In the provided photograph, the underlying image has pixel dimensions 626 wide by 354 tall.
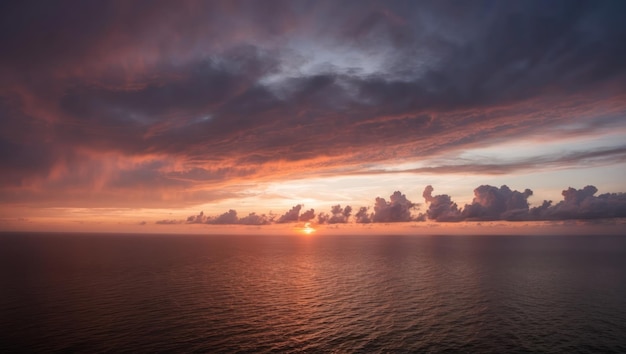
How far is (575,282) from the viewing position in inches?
3841

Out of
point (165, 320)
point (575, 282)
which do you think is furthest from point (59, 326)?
point (575, 282)

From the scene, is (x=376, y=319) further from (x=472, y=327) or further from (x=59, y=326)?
(x=59, y=326)

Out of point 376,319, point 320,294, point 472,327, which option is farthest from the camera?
point 320,294

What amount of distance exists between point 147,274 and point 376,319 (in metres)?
81.2

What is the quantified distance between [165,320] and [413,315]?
43.9m

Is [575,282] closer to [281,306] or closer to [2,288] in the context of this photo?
[281,306]

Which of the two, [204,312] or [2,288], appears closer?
[204,312]

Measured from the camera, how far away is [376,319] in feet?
201

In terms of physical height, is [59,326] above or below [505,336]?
above

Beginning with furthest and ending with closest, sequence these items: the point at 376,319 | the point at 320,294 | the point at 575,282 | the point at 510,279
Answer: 1. the point at 510,279
2. the point at 575,282
3. the point at 320,294
4. the point at 376,319

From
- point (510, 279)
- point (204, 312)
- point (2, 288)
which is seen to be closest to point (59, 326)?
point (204, 312)

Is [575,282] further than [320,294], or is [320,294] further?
[575,282]

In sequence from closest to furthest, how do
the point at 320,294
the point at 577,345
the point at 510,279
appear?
the point at 577,345 → the point at 320,294 → the point at 510,279

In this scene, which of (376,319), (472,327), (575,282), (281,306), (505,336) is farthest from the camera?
(575,282)
